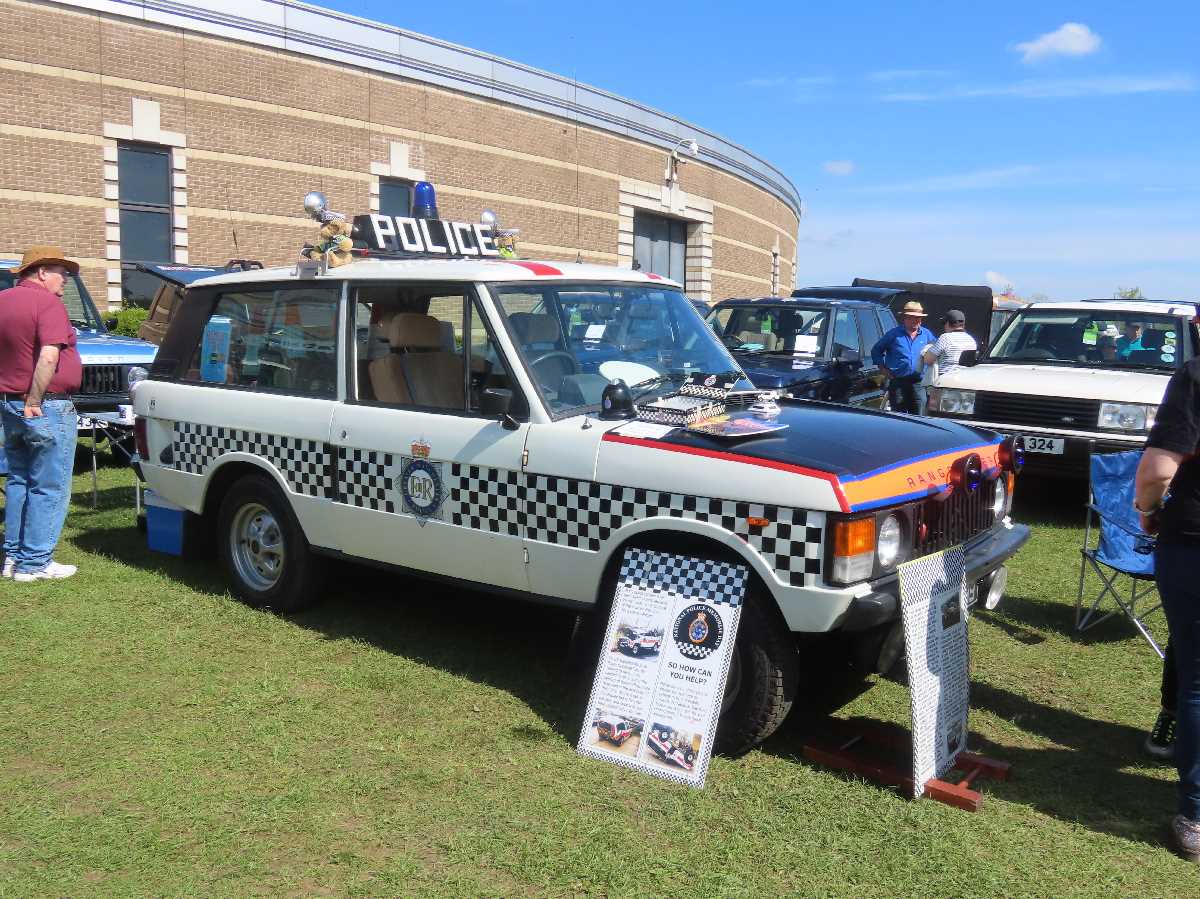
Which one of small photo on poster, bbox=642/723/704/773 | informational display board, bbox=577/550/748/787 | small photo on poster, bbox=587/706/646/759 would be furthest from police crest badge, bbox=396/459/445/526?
small photo on poster, bbox=642/723/704/773

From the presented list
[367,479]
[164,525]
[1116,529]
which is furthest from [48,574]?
[1116,529]

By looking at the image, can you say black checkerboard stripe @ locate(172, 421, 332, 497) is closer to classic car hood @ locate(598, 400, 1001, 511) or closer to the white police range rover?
the white police range rover

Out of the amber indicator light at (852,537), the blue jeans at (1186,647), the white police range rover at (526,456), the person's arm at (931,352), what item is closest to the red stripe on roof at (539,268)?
the white police range rover at (526,456)

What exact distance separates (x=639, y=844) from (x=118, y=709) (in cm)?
254

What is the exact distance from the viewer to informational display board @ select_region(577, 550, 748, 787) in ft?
13.1

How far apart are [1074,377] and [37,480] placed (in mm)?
7992

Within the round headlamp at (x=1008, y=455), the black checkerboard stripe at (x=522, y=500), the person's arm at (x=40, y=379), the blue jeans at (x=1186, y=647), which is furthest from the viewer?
the person's arm at (x=40, y=379)

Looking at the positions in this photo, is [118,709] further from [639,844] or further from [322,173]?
[322,173]

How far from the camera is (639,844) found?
3541 millimetres

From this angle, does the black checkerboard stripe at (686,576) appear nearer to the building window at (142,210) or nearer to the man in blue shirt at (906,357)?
the man in blue shirt at (906,357)

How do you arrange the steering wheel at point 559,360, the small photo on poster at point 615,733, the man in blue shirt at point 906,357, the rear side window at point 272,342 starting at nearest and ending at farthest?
the small photo on poster at point 615,733 < the steering wheel at point 559,360 < the rear side window at point 272,342 < the man in blue shirt at point 906,357

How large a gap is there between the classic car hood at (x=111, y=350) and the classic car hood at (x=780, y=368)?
5753mm

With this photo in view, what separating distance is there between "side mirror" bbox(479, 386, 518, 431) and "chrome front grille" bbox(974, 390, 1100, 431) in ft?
19.0

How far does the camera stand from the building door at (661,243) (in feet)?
114
